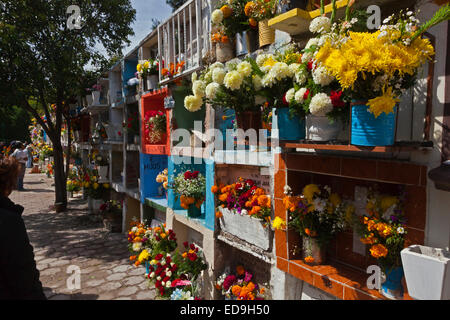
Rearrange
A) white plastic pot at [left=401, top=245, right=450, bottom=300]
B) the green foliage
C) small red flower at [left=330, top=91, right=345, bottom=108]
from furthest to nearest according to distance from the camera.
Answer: the green foliage → small red flower at [left=330, top=91, right=345, bottom=108] → white plastic pot at [left=401, top=245, right=450, bottom=300]

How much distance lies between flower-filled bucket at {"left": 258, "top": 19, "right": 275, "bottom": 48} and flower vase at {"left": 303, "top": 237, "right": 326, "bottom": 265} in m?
2.54

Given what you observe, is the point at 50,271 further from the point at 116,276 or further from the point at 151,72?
the point at 151,72

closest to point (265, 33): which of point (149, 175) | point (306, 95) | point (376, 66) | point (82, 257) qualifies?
point (306, 95)

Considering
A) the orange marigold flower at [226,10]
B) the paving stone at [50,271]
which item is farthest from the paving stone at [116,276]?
the orange marigold flower at [226,10]

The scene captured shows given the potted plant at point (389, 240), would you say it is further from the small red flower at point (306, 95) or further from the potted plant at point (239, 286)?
the potted plant at point (239, 286)

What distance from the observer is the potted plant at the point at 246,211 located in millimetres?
3850

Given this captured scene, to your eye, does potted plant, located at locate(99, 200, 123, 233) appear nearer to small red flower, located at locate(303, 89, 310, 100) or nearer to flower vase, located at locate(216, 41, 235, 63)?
flower vase, located at locate(216, 41, 235, 63)

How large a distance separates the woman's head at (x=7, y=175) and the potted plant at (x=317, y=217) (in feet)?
8.74

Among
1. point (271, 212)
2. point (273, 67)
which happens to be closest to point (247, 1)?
point (273, 67)

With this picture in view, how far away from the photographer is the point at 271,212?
379cm

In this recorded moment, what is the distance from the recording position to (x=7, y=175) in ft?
8.07

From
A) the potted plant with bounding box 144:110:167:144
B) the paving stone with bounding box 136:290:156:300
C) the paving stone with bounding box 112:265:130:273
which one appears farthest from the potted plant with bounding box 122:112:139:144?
the paving stone with bounding box 136:290:156:300

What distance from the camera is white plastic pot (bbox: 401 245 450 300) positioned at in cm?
200

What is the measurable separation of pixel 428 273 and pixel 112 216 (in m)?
9.43
